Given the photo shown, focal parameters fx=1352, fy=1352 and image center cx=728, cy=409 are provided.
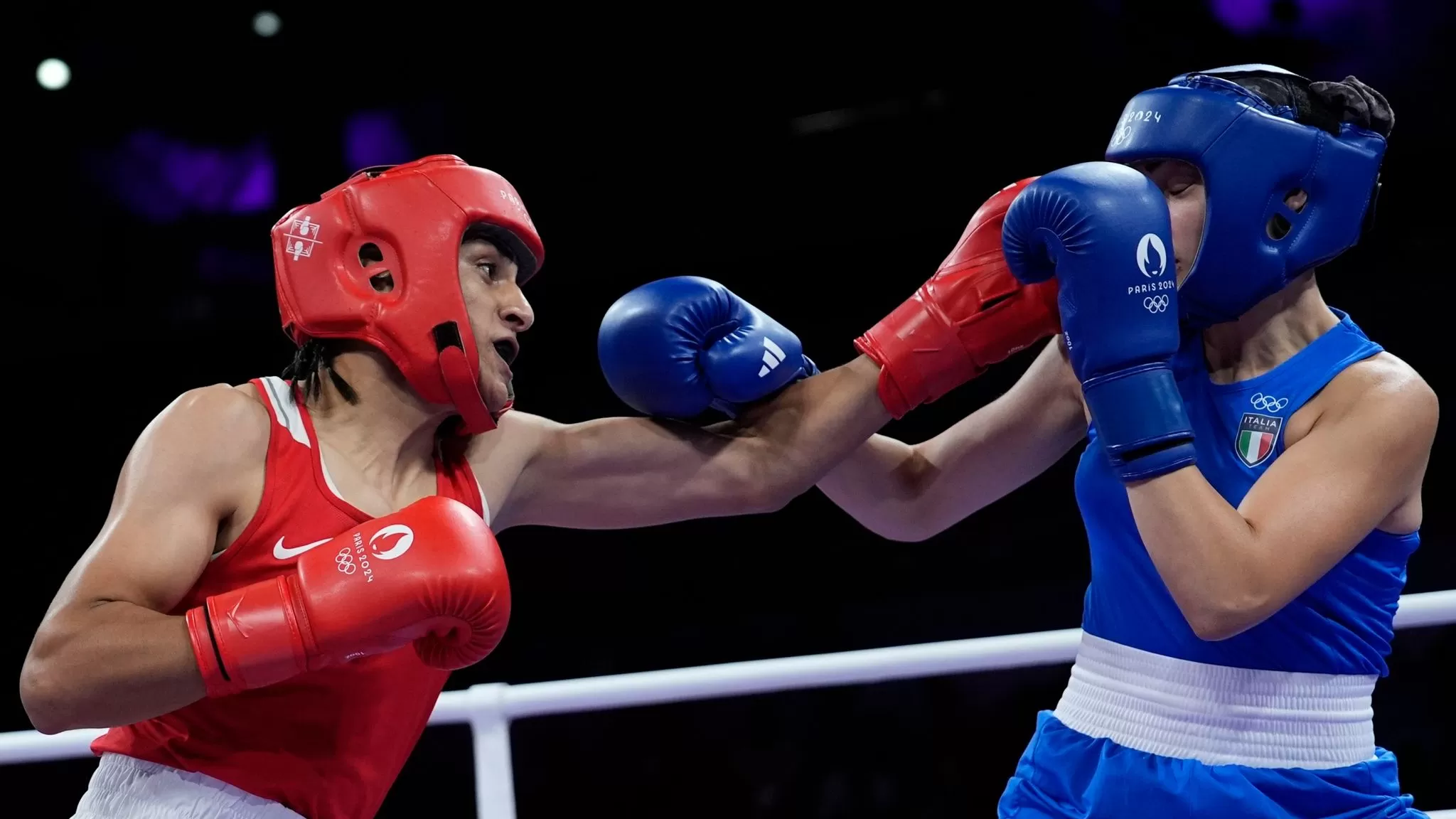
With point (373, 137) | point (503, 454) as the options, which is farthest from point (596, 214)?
point (503, 454)

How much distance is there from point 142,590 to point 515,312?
2.20 feet

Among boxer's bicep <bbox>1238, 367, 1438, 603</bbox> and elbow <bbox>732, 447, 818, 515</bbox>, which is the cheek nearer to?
boxer's bicep <bbox>1238, 367, 1438, 603</bbox>

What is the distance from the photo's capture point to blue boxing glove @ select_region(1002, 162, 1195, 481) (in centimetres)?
160

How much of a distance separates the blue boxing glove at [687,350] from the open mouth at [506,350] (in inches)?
5.8

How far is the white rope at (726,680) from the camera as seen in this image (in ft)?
7.40

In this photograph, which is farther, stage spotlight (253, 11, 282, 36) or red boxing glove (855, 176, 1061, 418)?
stage spotlight (253, 11, 282, 36)

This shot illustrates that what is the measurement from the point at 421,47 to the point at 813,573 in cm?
314

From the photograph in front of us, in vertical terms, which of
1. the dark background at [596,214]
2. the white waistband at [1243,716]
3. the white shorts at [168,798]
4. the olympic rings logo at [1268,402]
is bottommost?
the dark background at [596,214]

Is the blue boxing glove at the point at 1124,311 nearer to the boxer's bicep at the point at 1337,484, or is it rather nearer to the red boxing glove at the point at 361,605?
the boxer's bicep at the point at 1337,484

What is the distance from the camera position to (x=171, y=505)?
5.92 feet

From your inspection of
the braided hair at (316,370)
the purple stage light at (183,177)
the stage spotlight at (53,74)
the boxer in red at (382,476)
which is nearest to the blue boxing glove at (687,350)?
the boxer in red at (382,476)

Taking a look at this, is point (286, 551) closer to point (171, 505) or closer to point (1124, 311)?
point (171, 505)

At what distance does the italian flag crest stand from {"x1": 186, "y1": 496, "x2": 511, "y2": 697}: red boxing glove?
3.14 feet

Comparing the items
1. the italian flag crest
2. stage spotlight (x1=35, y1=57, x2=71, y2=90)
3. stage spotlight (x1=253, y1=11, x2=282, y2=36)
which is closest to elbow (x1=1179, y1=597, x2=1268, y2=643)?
the italian flag crest
